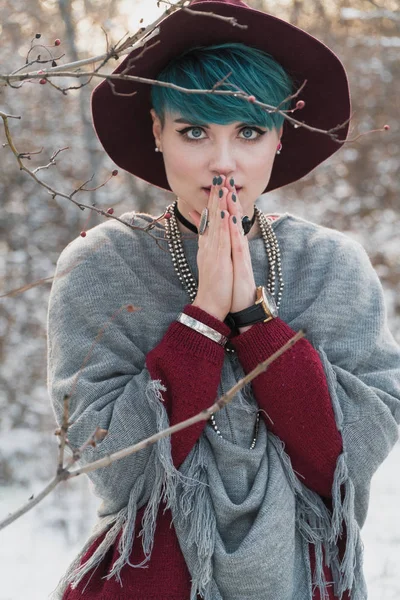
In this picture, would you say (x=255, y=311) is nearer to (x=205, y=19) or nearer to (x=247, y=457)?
(x=247, y=457)

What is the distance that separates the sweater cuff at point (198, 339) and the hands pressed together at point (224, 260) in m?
0.03

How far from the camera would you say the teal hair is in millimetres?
1835

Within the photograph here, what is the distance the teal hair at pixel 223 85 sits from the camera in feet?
6.02

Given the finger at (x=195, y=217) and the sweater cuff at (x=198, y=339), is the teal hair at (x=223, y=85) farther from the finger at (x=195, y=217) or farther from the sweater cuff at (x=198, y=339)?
the sweater cuff at (x=198, y=339)

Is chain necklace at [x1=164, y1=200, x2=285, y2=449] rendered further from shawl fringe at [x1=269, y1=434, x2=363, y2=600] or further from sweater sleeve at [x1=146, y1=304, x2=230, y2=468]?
shawl fringe at [x1=269, y1=434, x2=363, y2=600]

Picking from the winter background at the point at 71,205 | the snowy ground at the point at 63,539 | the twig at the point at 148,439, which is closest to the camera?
the twig at the point at 148,439

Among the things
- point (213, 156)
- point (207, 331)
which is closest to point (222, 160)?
point (213, 156)

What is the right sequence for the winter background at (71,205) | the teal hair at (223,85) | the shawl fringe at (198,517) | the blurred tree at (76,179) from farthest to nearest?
the blurred tree at (76,179), the winter background at (71,205), the teal hair at (223,85), the shawl fringe at (198,517)

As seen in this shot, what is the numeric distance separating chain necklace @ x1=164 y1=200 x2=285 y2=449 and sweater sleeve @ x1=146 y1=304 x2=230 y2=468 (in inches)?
8.6

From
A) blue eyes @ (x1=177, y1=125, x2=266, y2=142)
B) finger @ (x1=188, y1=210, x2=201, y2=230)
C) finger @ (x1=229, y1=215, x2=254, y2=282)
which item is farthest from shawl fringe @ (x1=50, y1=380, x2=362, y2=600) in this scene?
blue eyes @ (x1=177, y1=125, x2=266, y2=142)

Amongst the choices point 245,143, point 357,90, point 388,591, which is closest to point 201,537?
point 245,143

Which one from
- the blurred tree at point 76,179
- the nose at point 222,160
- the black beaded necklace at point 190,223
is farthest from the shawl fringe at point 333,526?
the blurred tree at point 76,179

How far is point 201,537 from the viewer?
5.69 ft

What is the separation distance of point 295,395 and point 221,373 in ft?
0.64
